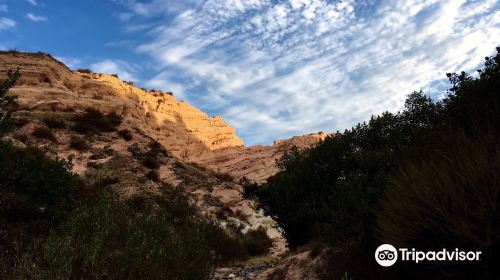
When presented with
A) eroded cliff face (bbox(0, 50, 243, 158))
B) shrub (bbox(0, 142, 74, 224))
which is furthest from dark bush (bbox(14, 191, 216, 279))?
eroded cliff face (bbox(0, 50, 243, 158))

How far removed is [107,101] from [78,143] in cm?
1336

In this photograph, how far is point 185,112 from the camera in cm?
6975

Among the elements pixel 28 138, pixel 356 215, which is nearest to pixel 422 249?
pixel 356 215

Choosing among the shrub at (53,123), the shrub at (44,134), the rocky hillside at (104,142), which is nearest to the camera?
the rocky hillside at (104,142)

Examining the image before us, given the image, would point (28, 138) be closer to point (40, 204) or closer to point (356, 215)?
point (40, 204)

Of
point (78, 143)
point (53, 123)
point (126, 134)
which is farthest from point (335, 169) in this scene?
point (53, 123)

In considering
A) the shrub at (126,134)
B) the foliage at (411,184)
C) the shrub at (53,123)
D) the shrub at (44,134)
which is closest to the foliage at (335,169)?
the foliage at (411,184)

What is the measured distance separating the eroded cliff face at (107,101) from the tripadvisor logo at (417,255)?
2850 centimetres

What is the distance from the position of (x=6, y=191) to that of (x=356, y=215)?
9884 millimetres

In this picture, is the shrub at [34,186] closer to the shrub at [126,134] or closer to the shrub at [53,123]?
the shrub at [53,123]

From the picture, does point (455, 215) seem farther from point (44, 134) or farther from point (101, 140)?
point (101, 140)

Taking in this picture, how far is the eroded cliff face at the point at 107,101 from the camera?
3444 cm

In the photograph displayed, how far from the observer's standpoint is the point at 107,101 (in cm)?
4006

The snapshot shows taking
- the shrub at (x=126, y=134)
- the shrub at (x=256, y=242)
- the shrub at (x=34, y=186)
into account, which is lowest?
the shrub at (x=256, y=242)
